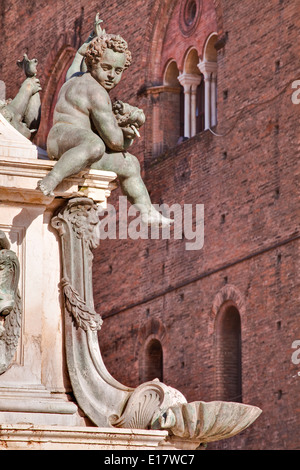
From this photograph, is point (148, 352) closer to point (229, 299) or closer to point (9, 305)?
point (229, 299)

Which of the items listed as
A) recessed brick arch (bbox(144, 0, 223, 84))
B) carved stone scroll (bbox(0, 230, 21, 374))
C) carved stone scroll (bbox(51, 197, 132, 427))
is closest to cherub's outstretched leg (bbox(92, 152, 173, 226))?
carved stone scroll (bbox(51, 197, 132, 427))

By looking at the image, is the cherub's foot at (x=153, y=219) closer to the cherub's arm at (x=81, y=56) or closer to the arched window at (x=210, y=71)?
the cherub's arm at (x=81, y=56)

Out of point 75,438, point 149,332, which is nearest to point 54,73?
point 149,332

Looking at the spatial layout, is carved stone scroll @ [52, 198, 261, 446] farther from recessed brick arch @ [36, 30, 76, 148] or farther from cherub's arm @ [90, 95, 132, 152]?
recessed brick arch @ [36, 30, 76, 148]

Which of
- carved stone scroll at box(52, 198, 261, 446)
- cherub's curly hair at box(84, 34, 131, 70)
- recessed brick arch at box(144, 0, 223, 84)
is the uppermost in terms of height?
recessed brick arch at box(144, 0, 223, 84)

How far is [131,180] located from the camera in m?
6.07

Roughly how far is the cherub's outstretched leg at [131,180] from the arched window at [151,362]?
15.9 meters

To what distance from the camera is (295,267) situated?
1816cm

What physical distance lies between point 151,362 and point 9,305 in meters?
16.5

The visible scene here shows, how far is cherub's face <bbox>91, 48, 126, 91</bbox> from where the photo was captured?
6070mm

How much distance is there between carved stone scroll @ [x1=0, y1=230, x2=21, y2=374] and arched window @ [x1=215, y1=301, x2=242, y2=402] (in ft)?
45.9

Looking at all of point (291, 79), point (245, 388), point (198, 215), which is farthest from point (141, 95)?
point (245, 388)

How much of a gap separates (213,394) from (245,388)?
809 mm

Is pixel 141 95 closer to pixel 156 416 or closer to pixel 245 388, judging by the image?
pixel 245 388
